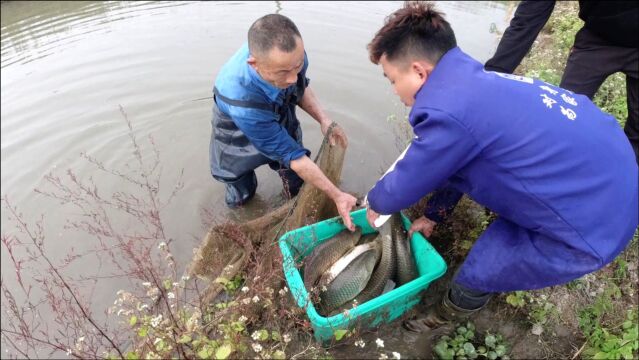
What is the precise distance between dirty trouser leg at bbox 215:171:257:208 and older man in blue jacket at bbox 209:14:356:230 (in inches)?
14.2

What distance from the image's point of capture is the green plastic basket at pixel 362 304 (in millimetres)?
2338

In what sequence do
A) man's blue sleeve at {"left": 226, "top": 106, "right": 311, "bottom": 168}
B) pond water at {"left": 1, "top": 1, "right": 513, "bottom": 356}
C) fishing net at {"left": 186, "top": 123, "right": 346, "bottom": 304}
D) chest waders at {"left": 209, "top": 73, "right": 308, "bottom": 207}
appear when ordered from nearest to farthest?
man's blue sleeve at {"left": 226, "top": 106, "right": 311, "bottom": 168} → fishing net at {"left": 186, "top": 123, "right": 346, "bottom": 304} → chest waders at {"left": 209, "top": 73, "right": 308, "bottom": 207} → pond water at {"left": 1, "top": 1, "right": 513, "bottom": 356}

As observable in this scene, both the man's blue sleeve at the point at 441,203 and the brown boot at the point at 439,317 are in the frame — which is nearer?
the brown boot at the point at 439,317

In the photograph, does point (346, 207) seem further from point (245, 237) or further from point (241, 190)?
point (241, 190)

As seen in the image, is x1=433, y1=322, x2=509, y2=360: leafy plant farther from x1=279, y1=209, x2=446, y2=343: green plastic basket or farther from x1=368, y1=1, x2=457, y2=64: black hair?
x1=368, y1=1, x2=457, y2=64: black hair

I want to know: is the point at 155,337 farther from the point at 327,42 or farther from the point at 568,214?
the point at 327,42

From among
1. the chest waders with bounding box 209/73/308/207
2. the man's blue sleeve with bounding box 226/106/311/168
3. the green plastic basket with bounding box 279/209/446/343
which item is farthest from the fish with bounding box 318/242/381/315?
the chest waders with bounding box 209/73/308/207

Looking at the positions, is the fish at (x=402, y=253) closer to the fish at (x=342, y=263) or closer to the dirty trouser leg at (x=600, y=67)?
the fish at (x=342, y=263)

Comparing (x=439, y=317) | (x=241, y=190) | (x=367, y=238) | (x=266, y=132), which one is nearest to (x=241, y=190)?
(x=241, y=190)

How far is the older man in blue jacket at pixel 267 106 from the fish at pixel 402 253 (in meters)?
0.34

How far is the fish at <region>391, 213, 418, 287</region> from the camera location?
9.34ft

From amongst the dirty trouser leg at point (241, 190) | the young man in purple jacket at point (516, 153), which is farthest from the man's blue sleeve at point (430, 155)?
the dirty trouser leg at point (241, 190)

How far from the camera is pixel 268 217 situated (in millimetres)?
3436

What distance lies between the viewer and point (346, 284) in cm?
270
